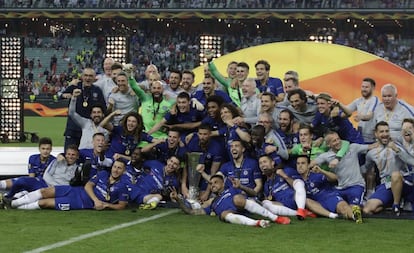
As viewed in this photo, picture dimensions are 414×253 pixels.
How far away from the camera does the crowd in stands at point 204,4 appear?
4100 centimetres

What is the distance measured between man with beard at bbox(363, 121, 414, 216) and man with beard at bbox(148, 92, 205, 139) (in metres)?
2.23

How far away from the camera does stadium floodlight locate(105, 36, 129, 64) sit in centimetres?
1605

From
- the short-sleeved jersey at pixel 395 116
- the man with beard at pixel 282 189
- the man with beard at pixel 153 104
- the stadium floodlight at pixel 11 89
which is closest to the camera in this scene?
the man with beard at pixel 282 189

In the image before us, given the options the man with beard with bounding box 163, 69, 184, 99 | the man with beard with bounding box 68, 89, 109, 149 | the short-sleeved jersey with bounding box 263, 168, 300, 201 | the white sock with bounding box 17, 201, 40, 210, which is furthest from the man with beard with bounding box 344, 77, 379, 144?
the white sock with bounding box 17, 201, 40, 210

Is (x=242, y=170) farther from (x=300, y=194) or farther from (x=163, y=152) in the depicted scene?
(x=163, y=152)

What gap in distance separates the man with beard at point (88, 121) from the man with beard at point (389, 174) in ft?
A: 10.9

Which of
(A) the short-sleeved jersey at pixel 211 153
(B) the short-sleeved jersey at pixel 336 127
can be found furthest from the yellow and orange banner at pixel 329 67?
(A) the short-sleeved jersey at pixel 211 153

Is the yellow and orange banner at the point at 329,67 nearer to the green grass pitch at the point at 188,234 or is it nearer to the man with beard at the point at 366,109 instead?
the man with beard at the point at 366,109

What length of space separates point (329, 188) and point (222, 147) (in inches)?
58.0

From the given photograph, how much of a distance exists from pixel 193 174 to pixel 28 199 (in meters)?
1.92

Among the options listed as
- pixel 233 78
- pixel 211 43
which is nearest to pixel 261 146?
pixel 233 78

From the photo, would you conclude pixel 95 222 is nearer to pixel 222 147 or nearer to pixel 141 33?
pixel 222 147

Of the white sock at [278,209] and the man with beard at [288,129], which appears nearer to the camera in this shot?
the white sock at [278,209]

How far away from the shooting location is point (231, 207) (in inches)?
380
